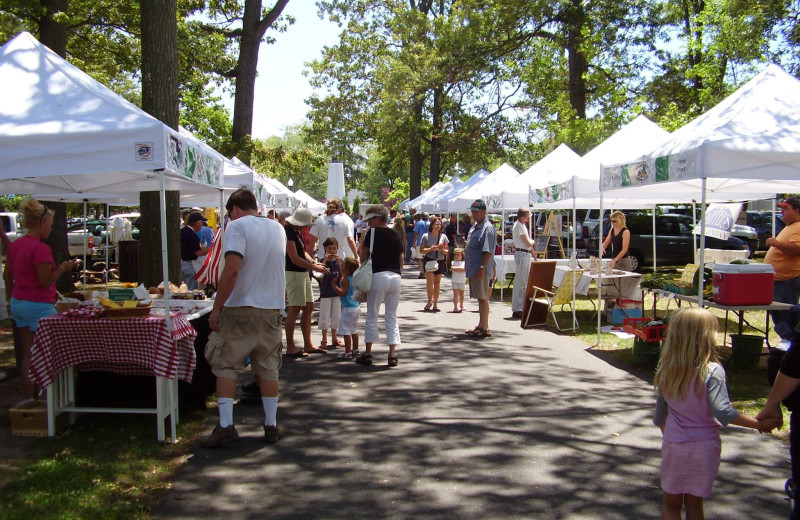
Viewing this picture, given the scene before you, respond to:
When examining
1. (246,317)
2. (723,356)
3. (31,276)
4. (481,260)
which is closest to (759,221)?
(723,356)

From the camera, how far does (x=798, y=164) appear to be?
21.6 ft

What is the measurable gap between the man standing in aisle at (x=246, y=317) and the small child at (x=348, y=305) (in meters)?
2.92

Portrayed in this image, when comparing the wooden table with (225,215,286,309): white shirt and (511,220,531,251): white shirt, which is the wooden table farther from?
(511,220,531,251): white shirt

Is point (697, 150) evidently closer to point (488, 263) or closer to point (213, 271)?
point (488, 263)

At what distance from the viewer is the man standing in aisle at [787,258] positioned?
735 centimetres

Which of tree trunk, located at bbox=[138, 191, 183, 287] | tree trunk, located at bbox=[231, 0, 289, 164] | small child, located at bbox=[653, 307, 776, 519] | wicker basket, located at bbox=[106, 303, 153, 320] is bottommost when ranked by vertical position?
small child, located at bbox=[653, 307, 776, 519]

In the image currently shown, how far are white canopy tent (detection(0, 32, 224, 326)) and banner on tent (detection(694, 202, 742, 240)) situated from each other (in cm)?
1080

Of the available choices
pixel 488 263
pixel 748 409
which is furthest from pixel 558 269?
pixel 748 409

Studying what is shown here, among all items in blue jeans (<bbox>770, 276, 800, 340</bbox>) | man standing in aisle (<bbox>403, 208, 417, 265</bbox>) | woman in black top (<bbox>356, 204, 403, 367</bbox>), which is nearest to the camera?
blue jeans (<bbox>770, 276, 800, 340</bbox>)

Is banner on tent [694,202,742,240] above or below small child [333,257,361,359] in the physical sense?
above

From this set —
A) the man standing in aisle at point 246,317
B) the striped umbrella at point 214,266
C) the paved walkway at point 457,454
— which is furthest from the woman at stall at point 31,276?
the striped umbrella at point 214,266

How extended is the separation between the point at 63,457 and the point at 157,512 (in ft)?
4.24

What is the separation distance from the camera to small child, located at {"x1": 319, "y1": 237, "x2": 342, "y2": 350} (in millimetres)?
8500

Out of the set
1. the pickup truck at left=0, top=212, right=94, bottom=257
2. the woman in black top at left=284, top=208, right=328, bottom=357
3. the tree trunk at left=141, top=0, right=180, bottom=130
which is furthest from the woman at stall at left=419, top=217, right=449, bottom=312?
the pickup truck at left=0, top=212, right=94, bottom=257
